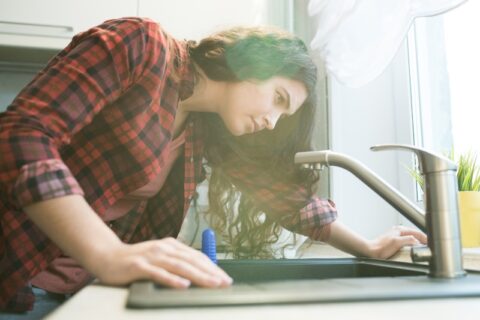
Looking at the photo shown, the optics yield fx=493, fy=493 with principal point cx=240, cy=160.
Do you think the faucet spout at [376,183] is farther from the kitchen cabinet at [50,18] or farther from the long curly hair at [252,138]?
the kitchen cabinet at [50,18]

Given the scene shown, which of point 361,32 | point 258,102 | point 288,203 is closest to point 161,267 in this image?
point 258,102

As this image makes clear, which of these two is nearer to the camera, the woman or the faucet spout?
the woman

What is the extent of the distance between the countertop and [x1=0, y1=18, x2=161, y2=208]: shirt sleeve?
186 millimetres

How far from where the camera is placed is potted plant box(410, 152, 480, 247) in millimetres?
1030

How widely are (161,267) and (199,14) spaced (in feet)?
4.46

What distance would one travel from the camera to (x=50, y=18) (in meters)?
1.60

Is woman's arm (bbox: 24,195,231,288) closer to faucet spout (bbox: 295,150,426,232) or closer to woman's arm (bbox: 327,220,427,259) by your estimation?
faucet spout (bbox: 295,150,426,232)

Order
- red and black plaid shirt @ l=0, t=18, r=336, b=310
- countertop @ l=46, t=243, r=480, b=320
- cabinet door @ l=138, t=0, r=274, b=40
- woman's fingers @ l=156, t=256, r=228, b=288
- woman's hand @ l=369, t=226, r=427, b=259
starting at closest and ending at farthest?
countertop @ l=46, t=243, r=480, b=320 < woman's fingers @ l=156, t=256, r=228, b=288 < red and black plaid shirt @ l=0, t=18, r=336, b=310 < woman's hand @ l=369, t=226, r=427, b=259 < cabinet door @ l=138, t=0, r=274, b=40

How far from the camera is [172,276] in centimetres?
47

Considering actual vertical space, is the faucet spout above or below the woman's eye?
below

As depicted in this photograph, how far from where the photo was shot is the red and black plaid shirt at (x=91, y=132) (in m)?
0.58

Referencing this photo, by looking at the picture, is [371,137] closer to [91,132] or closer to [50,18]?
[91,132]

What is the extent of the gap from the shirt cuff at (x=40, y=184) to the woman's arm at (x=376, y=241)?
0.64 m

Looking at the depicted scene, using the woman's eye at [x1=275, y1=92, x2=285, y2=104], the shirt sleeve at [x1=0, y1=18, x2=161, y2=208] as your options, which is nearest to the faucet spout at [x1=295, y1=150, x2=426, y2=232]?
the shirt sleeve at [x1=0, y1=18, x2=161, y2=208]
